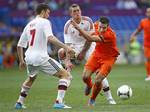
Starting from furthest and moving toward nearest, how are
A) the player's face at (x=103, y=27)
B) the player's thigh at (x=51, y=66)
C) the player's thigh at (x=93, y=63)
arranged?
the player's thigh at (x=93, y=63), the player's face at (x=103, y=27), the player's thigh at (x=51, y=66)

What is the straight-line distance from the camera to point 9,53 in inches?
1495

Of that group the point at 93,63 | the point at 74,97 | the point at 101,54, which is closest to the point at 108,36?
the point at 101,54

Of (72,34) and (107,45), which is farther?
(72,34)

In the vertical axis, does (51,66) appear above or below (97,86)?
above

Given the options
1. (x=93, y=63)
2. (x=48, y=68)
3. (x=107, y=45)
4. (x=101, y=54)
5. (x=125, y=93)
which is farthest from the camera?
(x=125, y=93)

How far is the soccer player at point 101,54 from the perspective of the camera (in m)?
16.1

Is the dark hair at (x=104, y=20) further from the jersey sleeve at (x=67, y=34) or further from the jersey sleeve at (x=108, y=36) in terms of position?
the jersey sleeve at (x=67, y=34)

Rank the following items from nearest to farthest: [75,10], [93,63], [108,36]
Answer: [108,36] → [93,63] → [75,10]

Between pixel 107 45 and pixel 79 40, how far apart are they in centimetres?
201

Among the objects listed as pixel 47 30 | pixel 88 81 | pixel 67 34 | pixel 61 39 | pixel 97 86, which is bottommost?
pixel 97 86

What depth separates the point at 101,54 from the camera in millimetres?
16609

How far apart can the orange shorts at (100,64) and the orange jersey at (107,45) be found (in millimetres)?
101

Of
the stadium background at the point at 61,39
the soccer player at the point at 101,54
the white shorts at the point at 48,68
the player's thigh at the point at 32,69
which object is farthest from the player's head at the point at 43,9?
the stadium background at the point at 61,39

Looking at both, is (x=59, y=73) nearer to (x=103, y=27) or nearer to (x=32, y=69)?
(x=32, y=69)
